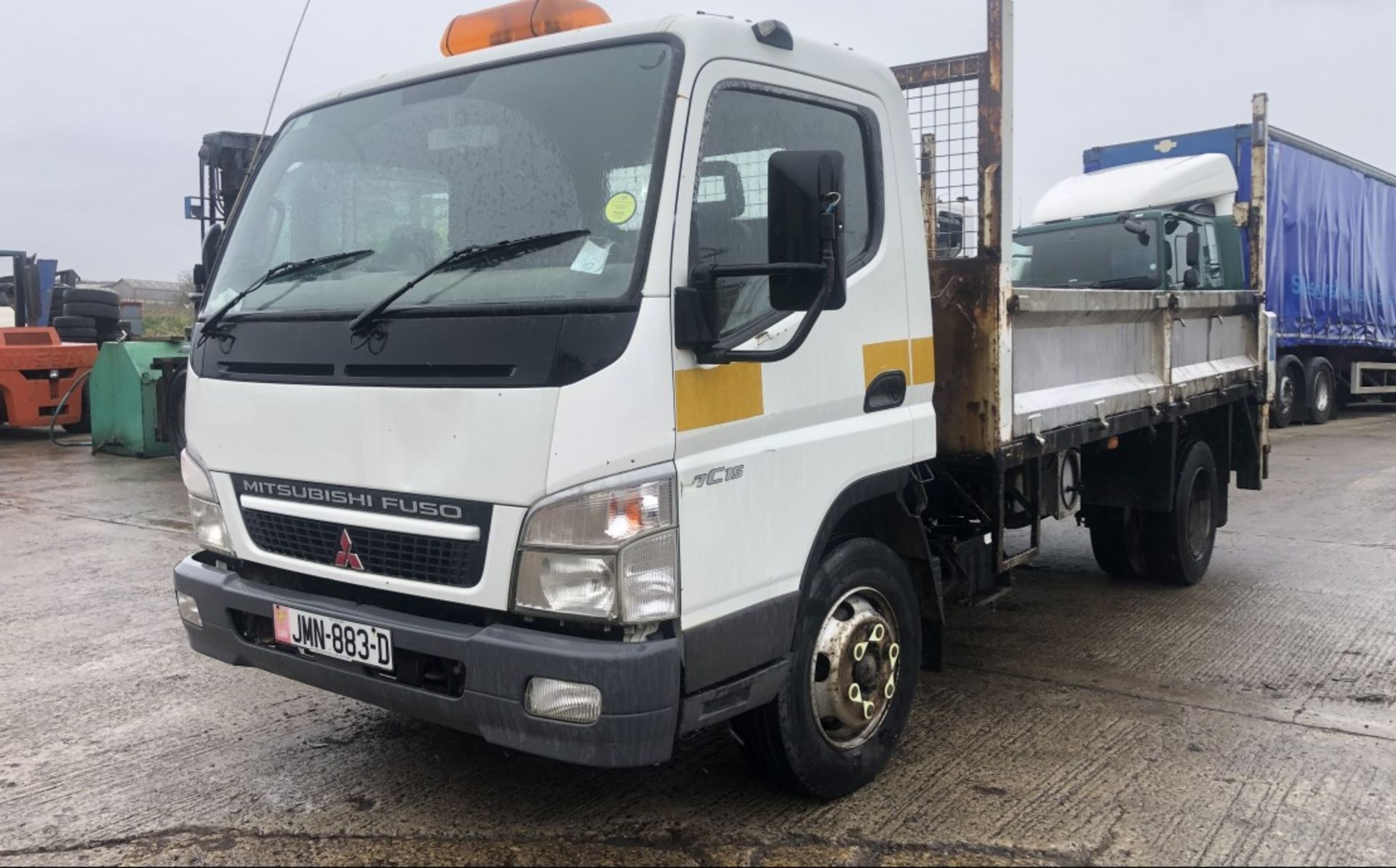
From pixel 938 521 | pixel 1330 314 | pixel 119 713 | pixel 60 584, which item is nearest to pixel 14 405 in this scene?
pixel 60 584

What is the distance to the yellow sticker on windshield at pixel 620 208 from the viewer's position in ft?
9.50

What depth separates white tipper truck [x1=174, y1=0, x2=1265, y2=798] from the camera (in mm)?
2793

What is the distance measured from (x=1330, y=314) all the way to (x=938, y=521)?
14.2 m

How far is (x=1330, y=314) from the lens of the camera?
16.0m

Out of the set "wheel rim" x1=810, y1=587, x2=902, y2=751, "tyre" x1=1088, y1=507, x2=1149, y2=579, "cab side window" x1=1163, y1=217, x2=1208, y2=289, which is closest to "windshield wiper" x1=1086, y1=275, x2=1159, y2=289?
"cab side window" x1=1163, y1=217, x2=1208, y2=289

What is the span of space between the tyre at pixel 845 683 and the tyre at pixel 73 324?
47.3 feet

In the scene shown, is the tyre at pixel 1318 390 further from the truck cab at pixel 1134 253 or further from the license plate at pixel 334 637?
the license plate at pixel 334 637

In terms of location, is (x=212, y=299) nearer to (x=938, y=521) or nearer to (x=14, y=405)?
(x=938, y=521)

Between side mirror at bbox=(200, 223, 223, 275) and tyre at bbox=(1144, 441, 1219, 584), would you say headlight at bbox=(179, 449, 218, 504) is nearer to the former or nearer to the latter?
side mirror at bbox=(200, 223, 223, 275)

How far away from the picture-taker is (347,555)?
3.15m

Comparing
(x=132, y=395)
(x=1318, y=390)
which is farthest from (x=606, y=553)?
(x=1318, y=390)

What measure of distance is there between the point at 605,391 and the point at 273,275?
1434 millimetres

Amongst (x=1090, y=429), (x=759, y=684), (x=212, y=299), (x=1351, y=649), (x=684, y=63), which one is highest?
(x=684, y=63)

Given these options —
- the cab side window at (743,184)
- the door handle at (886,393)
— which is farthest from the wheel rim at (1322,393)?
the cab side window at (743,184)
